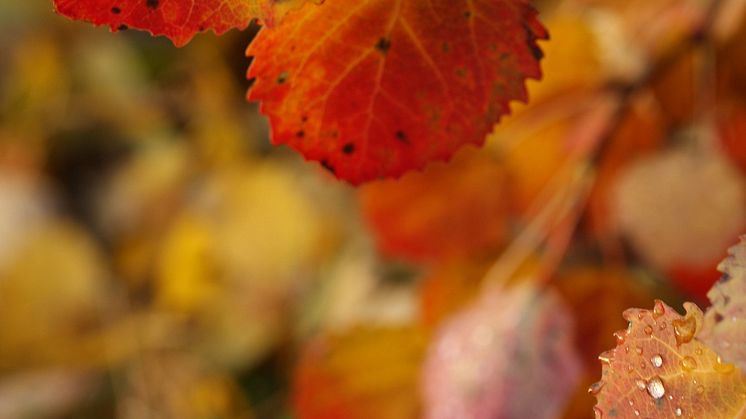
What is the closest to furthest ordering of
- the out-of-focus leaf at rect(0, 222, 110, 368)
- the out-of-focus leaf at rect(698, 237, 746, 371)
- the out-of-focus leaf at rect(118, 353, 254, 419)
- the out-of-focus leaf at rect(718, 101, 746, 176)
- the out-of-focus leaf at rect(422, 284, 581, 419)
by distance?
the out-of-focus leaf at rect(698, 237, 746, 371)
the out-of-focus leaf at rect(422, 284, 581, 419)
the out-of-focus leaf at rect(718, 101, 746, 176)
the out-of-focus leaf at rect(118, 353, 254, 419)
the out-of-focus leaf at rect(0, 222, 110, 368)

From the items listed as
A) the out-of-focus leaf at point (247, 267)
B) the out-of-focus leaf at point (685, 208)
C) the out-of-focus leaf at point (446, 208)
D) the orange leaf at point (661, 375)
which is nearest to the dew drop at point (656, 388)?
the orange leaf at point (661, 375)

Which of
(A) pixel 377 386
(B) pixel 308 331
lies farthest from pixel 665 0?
(B) pixel 308 331

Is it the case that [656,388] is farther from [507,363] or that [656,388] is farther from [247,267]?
[247,267]

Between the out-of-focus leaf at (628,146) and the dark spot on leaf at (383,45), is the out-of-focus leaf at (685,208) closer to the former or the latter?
the out-of-focus leaf at (628,146)

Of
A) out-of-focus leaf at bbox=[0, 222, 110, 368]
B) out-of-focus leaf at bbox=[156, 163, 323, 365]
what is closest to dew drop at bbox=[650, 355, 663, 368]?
out-of-focus leaf at bbox=[156, 163, 323, 365]

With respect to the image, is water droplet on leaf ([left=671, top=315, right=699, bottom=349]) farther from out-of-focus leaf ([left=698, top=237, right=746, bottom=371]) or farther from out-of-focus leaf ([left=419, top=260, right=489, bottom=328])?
out-of-focus leaf ([left=419, top=260, right=489, bottom=328])

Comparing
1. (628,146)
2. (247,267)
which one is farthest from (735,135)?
(247,267)

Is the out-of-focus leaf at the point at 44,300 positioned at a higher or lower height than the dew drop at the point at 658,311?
lower
